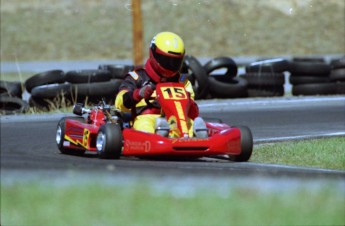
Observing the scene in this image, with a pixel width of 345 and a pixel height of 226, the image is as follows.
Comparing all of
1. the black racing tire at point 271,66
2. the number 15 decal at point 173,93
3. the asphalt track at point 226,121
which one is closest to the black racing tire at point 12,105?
the asphalt track at point 226,121

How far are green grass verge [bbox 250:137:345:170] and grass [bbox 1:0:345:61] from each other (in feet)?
85.9

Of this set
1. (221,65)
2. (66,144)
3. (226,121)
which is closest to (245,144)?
(66,144)

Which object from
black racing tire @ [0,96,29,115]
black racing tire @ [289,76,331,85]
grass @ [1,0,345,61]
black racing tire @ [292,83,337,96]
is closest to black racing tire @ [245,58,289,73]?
black racing tire @ [289,76,331,85]

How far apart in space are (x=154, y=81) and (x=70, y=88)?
4993mm

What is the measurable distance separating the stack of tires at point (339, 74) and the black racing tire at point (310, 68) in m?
0.11

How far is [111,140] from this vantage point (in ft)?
30.8

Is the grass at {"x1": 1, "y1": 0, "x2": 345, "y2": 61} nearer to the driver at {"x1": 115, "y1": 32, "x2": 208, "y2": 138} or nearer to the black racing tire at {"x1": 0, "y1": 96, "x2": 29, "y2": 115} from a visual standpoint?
the black racing tire at {"x1": 0, "y1": 96, "x2": 29, "y2": 115}

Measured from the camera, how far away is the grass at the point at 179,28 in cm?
3791

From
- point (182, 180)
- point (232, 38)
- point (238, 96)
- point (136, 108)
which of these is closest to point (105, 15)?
point (232, 38)

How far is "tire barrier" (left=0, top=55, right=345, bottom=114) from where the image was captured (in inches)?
594

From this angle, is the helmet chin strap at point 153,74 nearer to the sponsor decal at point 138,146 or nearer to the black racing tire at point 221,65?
the sponsor decal at point 138,146

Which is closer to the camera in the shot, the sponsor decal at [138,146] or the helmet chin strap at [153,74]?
the sponsor decal at [138,146]

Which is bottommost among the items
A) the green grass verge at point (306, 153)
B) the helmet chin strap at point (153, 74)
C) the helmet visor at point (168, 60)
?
the green grass verge at point (306, 153)

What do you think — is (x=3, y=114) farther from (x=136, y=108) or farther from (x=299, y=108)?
(x=136, y=108)
